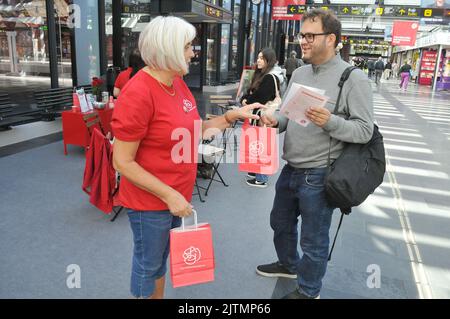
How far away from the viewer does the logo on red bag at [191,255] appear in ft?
5.59

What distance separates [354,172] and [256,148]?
3.97ft

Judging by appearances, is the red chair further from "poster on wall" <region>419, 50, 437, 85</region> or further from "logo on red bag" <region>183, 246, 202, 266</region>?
"poster on wall" <region>419, 50, 437, 85</region>

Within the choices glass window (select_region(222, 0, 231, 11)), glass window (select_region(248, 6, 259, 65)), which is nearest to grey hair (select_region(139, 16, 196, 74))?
glass window (select_region(222, 0, 231, 11))

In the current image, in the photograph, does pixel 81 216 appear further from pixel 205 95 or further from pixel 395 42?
pixel 395 42

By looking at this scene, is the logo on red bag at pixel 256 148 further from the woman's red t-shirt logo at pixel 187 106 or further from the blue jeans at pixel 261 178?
the blue jeans at pixel 261 178

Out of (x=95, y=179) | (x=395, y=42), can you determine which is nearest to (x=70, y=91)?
(x=95, y=179)

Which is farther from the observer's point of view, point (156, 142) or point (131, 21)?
point (131, 21)

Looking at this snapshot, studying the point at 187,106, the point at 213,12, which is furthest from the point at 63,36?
the point at 187,106

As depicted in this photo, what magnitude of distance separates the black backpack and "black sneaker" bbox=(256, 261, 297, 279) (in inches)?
35.7

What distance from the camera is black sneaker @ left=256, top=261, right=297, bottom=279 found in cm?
273

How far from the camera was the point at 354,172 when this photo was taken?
196 cm

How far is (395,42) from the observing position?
23.5m

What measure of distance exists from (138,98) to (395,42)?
25.7 metres

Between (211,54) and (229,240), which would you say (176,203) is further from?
(211,54)
